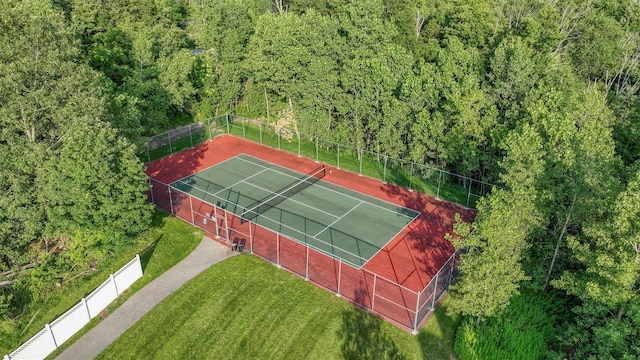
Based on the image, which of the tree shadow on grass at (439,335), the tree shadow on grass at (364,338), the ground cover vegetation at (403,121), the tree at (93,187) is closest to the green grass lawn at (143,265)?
the ground cover vegetation at (403,121)

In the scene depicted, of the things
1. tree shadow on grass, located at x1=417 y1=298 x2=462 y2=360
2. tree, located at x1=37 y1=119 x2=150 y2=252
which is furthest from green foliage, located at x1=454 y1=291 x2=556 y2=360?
tree, located at x1=37 y1=119 x2=150 y2=252

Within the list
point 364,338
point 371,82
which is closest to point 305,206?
point 371,82

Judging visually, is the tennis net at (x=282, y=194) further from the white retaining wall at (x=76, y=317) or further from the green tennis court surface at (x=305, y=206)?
the white retaining wall at (x=76, y=317)

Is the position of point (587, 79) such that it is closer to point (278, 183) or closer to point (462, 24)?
point (462, 24)

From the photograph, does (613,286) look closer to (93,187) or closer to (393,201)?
(393,201)

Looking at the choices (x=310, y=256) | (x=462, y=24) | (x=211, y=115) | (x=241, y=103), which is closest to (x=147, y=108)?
(x=211, y=115)

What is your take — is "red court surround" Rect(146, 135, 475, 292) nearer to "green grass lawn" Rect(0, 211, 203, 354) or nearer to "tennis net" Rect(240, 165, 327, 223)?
"tennis net" Rect(240, 165, 327, 223)
